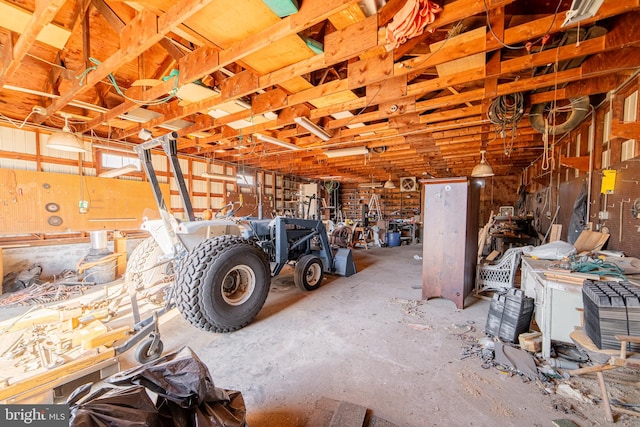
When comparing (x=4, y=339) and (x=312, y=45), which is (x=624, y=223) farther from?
(x=4, y=339)

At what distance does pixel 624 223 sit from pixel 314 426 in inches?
149

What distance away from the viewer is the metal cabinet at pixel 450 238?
352 centimetres

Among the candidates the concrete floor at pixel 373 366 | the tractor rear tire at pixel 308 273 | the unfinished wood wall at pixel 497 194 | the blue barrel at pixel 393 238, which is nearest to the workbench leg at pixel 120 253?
the concrete floor at pixel 373 366

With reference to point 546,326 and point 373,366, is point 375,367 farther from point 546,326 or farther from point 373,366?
point 546,326

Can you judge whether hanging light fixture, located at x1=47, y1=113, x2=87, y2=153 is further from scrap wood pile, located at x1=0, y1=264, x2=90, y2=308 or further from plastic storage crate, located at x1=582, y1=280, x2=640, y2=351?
plastic storage crate, located at x1=582, y1=280, x2=640, y2=351

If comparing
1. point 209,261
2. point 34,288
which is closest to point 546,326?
point 209,261

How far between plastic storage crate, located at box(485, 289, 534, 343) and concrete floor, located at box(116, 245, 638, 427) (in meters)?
0.25

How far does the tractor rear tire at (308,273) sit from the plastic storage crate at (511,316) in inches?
102

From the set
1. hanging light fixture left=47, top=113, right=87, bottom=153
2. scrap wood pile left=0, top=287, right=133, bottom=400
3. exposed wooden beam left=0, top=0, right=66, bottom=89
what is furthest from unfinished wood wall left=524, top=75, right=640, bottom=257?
hanging light fixture left=47, top=113, right=87, bottom=153

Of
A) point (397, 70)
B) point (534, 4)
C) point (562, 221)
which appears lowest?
point (562, 221)

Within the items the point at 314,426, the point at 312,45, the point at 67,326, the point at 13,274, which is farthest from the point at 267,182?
the point at 314,426

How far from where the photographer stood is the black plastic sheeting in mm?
894

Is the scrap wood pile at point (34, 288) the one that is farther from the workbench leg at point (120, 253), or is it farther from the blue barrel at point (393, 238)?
the blue barrel at point (393, 238)

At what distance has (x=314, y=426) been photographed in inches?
62.8
